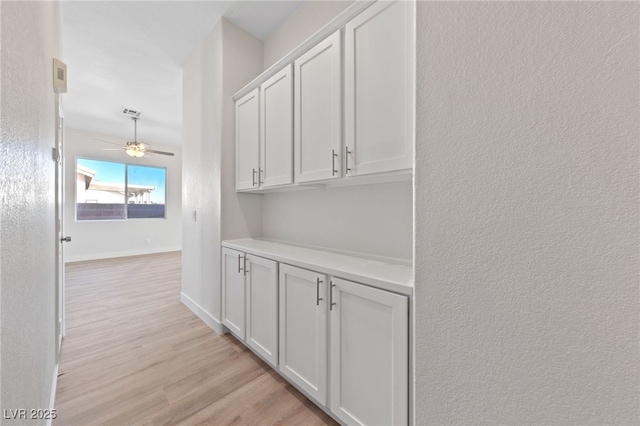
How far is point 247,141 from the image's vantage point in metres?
2.24

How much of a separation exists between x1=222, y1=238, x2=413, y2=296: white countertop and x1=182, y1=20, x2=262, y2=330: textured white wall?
2.22 feet

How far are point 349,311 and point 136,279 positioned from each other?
4.16 m

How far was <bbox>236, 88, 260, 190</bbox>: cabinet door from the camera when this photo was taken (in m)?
2.13

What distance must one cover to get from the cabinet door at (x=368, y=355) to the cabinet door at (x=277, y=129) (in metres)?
1.02

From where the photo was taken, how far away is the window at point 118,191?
5270mm

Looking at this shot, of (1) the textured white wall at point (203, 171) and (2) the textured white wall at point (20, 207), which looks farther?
(1) the textured white wall at point (203, 171)

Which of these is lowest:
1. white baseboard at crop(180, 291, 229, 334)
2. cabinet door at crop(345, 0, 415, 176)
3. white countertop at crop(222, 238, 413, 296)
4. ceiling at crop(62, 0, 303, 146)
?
white baseboard at crop(180, 291, 229, 334)

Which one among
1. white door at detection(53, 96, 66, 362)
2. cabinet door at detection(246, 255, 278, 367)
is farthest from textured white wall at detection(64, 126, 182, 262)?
cabinet door at detection(246, 255, 278, 367)

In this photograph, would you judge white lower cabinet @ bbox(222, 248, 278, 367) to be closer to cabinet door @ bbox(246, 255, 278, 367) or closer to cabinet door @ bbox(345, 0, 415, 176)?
cabinet door @ bbox(246, 255, 278, 367)

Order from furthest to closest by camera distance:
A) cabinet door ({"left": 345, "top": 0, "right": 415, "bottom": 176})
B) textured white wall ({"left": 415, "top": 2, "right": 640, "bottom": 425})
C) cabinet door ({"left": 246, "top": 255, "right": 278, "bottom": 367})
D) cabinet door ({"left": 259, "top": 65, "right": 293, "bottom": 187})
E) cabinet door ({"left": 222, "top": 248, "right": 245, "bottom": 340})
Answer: cabinet door ({"left": 222, "top": 248, "right": 245, "bottom": 340}), cabinet door ({"left": 259, "top": 65, "right": 293, "bottom": 187}), cabinet door ({"left": 246, "top": 255, "right": 278, "bottom": 367}), cabinet door ({"left": 345, "top": 0, "right": 415, "bottom": 176}), textured white wall ({"left": 415, "top": 2, "right": 640, "bottom": 425})

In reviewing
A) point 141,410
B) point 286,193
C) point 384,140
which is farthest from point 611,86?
point 141,410

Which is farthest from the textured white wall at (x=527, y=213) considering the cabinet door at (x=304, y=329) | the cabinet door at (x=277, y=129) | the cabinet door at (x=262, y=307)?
the cabinet door at (x=277, y=129)

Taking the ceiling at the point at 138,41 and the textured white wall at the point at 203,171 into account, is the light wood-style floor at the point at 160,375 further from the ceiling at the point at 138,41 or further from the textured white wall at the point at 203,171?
the ceiling at the point at 138,41

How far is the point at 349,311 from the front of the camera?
1.21 metres
